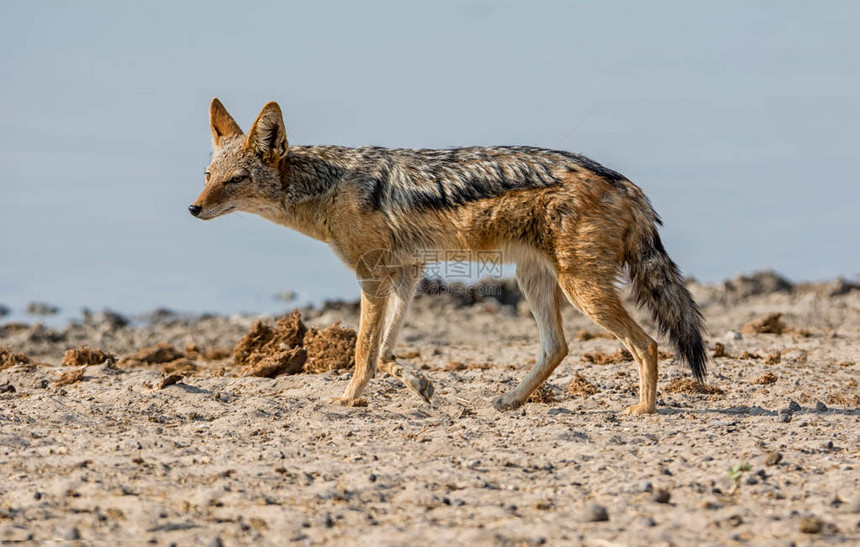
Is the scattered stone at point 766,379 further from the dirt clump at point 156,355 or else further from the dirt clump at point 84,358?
the dirt clump at point 156,355

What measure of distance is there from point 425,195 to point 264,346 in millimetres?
3375

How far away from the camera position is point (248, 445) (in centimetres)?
705

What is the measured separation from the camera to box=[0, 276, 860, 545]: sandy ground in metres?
5.24

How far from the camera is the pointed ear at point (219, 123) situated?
31.9 feet

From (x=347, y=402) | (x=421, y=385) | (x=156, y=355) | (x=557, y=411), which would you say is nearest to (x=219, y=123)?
(x=347, y=402)

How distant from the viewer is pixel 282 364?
9992 millimetres

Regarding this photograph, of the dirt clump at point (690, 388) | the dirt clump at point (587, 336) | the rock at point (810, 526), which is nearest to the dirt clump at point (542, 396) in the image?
the dirt clump at point (690, 388)

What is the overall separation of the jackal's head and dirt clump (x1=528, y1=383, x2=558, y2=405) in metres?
3.24

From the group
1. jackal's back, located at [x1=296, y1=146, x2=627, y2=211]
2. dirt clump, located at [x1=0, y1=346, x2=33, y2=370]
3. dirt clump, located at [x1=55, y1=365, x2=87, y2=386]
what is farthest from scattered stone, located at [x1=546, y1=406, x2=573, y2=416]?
dirt clump, located at [x1=0, y1=346, x2=33, y2=370]

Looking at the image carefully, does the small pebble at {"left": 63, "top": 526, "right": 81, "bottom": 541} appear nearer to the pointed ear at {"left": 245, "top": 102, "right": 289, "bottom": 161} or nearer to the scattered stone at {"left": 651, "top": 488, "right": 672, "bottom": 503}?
the scattered stone at {"left": 651, "top": 488, "right": 672, "bottom": 503}

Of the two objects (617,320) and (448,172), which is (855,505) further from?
(448,172)

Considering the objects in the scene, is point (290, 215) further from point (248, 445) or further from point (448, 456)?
point (448, 456)

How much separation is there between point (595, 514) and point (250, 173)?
213 inches

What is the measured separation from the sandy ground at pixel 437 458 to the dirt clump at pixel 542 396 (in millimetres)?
55
